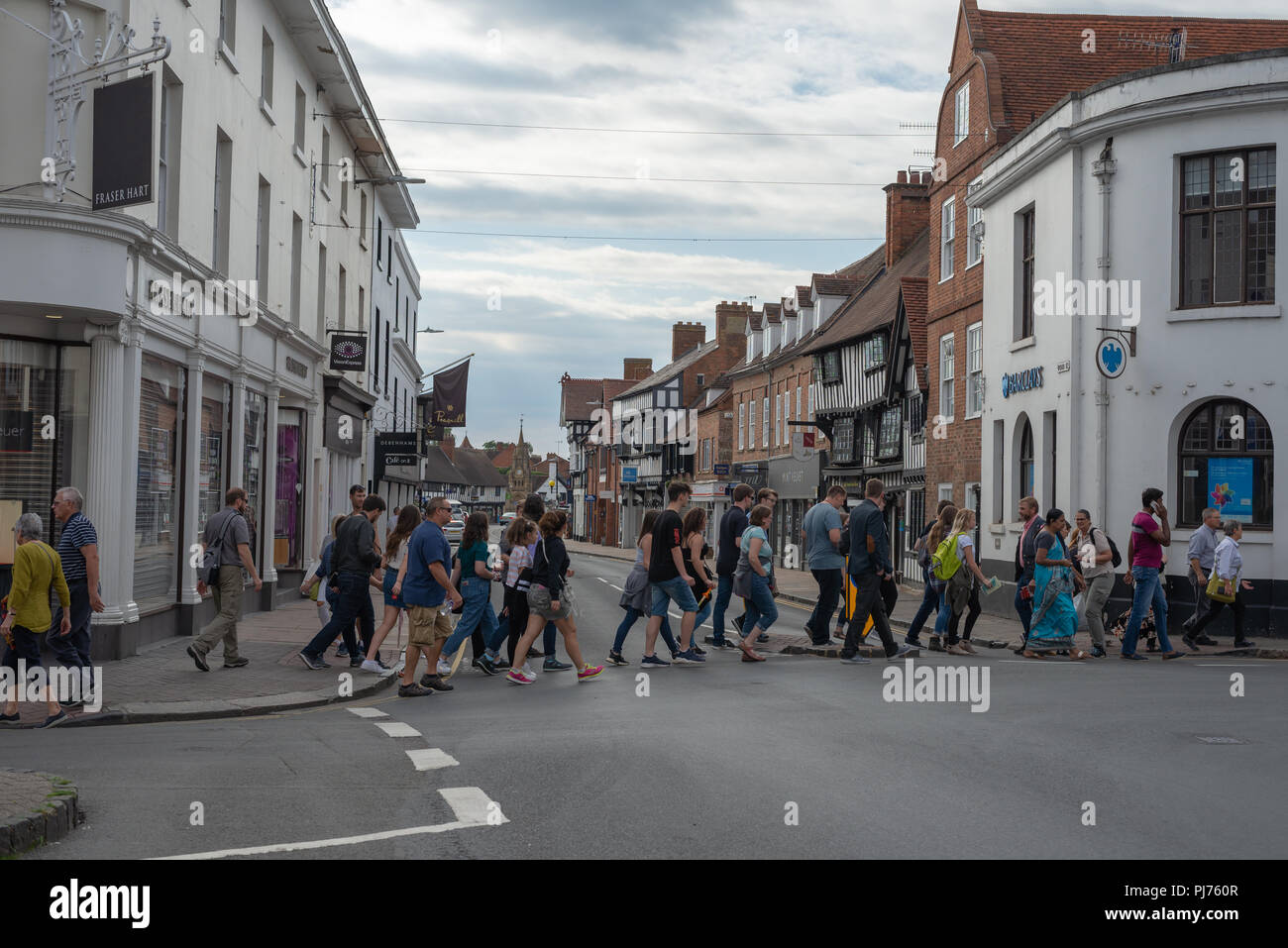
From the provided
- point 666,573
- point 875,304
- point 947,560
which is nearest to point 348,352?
point 666,573

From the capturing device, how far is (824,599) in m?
16.2

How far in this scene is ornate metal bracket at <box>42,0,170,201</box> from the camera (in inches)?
530

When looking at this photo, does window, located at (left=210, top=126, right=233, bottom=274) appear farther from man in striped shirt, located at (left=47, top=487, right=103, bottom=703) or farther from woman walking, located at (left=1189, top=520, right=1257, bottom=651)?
woman walking, located at (left=1189, top=520, right=1257, bottom=651)

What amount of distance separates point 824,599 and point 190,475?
862 centimetres

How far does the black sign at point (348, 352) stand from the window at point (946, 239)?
13.3 metres

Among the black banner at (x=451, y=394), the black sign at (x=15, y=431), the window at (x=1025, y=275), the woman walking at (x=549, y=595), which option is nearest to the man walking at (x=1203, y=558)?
the window at (x=1025, y=275)

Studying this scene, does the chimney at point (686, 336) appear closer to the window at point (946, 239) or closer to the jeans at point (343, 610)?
the window at point (946, 239)

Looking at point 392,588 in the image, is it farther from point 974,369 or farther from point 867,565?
point 974,369

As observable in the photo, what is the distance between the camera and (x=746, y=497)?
53.4 feet

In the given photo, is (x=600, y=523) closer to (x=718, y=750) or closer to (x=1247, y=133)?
(x=1247, y=133)
